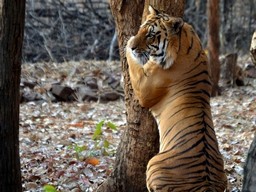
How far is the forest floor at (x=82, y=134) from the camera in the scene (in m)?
6.51

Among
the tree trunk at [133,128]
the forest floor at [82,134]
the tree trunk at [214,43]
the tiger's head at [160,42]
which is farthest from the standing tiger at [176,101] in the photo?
the tree trunk at [214,43]

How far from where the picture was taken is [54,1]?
15.0 metres

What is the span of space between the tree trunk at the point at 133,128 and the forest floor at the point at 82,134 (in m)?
0.68

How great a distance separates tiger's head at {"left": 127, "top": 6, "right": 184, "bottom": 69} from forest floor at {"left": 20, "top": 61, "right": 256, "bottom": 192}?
1613 millimetres

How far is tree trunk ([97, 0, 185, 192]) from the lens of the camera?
5.11 meters

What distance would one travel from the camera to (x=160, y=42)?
451 cm

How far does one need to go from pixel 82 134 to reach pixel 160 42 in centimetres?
428

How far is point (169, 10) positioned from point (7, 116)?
1.53 m

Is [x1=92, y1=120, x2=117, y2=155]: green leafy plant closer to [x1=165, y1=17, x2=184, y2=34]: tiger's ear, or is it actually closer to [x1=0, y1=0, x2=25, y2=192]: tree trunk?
[x1=0, y1=0, x2=25, y2=192]: tree trunk

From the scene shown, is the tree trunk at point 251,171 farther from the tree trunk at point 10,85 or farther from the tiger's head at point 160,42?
the tree trunk at point 10,85

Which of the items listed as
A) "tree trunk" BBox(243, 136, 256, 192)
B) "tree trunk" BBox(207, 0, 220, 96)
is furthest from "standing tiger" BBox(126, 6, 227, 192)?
"tree trunk" BBox(207, 0, 220, 96)

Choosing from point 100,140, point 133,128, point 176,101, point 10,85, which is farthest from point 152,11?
point 100,140

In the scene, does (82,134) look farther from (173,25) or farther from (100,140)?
(173,25)

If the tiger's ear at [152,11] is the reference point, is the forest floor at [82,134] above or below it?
below
